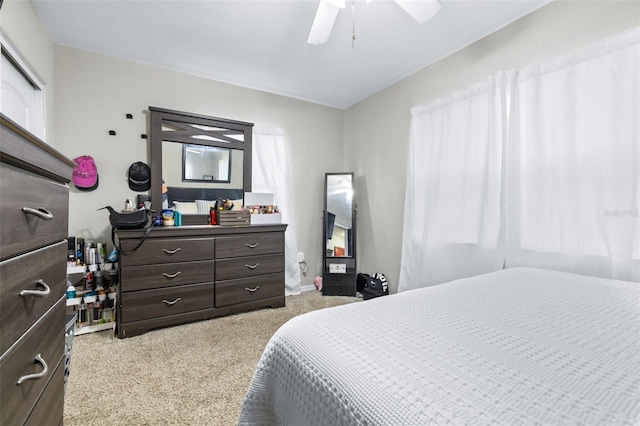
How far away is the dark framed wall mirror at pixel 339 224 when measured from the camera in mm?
3459

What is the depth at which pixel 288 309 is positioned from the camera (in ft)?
9.30

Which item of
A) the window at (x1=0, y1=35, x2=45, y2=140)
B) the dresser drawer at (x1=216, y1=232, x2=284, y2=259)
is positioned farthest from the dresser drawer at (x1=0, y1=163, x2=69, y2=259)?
the dresser drawer at (x1=216, y1=232, x2=284, y2=259)

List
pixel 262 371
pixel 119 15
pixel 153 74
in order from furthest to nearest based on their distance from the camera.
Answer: pixel 153 74 < pixel 119 15 < pixel 262 371

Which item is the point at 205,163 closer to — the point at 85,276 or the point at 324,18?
the point at 85,276

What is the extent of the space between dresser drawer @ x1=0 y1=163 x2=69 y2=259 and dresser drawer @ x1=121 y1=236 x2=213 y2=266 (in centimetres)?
155

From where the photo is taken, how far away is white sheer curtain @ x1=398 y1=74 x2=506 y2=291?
84.4 inches

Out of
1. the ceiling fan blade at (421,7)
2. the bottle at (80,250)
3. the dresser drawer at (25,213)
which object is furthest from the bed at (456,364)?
the bottle at (80,250)

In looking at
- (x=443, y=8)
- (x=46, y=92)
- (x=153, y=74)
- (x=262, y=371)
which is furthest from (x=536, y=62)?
(x=46, y=92)

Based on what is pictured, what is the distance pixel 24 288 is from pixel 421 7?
2.10 metres

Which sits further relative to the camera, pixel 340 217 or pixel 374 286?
pixel 340 217

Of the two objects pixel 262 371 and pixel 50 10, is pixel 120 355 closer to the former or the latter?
pixel 262 371

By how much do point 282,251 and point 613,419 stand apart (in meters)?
2.56

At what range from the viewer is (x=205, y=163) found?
9.66 ft

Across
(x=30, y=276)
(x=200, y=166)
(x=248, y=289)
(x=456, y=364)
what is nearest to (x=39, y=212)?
(x=30, y=276)
